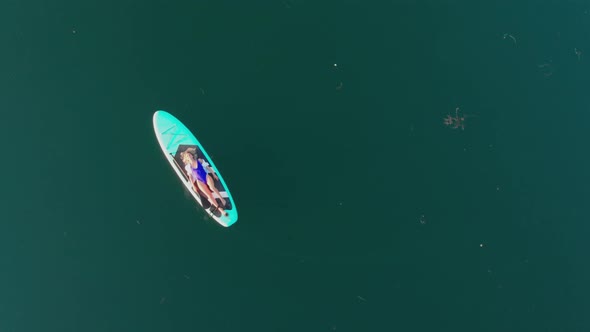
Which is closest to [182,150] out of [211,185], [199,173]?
Answer: [199,173]

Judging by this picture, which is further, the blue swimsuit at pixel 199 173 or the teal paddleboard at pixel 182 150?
the teal paddleboard at pixel 182 150

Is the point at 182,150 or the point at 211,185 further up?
the point at 182,150

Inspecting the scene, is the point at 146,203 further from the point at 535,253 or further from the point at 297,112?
the point at 535,253

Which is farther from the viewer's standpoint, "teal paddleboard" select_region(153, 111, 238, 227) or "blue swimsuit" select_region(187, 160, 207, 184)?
"teal paddleboard" select_region(153, 111, 238, 227)

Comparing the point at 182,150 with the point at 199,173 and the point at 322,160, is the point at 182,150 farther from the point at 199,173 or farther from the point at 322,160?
the point at 322,160

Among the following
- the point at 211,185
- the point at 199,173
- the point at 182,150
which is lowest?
the point at 211,185
